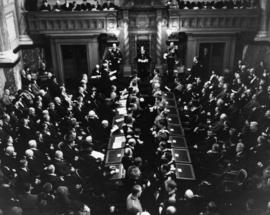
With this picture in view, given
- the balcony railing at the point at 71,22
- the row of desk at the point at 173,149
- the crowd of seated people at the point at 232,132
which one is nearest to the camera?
the crowd of seated people at the point at 232,132

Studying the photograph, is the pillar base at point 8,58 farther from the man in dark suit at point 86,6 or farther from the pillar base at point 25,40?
the man in dark suit at point 86,6

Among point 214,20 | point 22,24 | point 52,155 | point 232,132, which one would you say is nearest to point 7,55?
point 22,24

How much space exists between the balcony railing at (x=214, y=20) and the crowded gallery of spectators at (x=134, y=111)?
4 cm

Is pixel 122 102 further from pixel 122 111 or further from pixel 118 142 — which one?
pixel 118 142

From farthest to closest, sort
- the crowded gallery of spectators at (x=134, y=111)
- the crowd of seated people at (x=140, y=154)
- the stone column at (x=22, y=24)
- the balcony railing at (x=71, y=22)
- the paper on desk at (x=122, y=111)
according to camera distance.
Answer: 1. the balcony railing at (x=71, y=22)
2. the stone column at (x=22, y=24)
3. the paper on desk at (x=122, y=111)
4. the crowded gallery of spectators at (x=134, y=111)
5. the crowd of seated people at (x=140, y=154)

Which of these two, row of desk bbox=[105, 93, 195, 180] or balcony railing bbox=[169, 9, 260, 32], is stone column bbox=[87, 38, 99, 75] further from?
row of desk bbox=[105, 93, 195, 180]

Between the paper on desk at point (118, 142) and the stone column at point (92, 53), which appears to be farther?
the stone column at point (92, 53)

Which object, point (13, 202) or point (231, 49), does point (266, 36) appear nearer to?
point (231, 49)

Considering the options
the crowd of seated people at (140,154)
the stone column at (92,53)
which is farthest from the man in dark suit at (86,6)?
the crowd of seated people at (140,154)

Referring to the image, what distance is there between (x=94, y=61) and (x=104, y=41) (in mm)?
1015

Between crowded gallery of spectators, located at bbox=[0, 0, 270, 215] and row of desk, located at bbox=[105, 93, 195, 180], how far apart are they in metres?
0.05

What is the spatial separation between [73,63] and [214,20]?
651 cm

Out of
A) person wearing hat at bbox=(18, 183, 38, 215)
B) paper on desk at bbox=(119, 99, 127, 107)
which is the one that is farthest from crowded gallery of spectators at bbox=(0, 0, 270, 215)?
paper on desk at bbox=(119, 99, 127, 107)

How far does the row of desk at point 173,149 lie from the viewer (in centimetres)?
909
